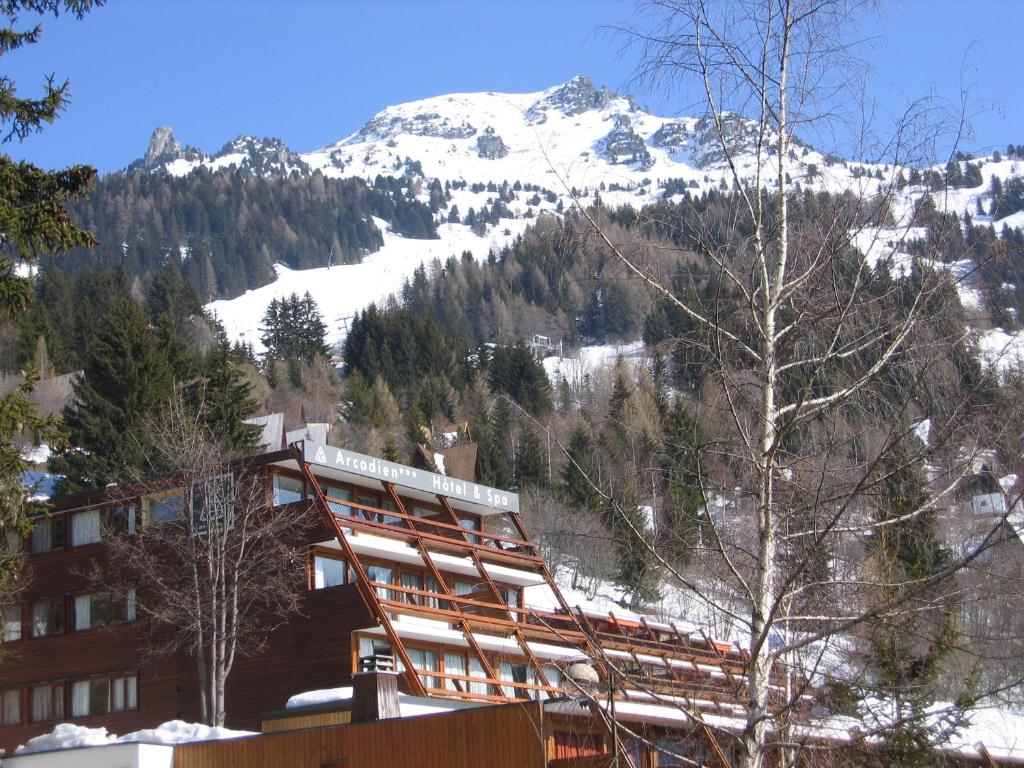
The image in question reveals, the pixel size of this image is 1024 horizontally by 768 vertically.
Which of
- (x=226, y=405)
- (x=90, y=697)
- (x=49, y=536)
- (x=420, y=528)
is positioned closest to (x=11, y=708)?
(x=90, y=697)

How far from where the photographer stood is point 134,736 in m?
26.4

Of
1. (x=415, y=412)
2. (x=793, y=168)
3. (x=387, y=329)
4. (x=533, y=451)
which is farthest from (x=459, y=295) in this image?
(x=793, y=168)

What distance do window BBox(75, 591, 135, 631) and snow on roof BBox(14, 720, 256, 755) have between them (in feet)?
34.5

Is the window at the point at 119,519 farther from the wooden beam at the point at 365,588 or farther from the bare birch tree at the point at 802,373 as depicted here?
the bare birch tree at the point at 802,373

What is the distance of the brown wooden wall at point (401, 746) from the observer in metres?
21.0

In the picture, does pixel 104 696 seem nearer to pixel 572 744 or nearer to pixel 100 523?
pixel 100 523

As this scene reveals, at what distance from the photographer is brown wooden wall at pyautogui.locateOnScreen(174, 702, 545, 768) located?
69.0ft

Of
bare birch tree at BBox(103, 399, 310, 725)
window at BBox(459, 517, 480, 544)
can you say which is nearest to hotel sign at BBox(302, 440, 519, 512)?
window at BBox(459, 517, 480, 544)

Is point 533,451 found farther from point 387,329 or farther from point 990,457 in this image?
point 990,457

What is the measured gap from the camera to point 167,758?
82.5 feet

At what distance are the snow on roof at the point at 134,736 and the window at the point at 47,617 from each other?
12.3m

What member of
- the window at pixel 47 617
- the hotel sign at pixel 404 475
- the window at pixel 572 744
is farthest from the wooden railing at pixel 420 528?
the window at pixel 572 744

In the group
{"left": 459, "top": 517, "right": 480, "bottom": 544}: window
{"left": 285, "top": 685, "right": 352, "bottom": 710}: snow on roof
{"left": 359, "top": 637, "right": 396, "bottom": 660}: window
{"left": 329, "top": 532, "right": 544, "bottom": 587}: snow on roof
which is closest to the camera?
{"left": 285, "top": 685, "right": 352, "bottom": 710}: snow on roof

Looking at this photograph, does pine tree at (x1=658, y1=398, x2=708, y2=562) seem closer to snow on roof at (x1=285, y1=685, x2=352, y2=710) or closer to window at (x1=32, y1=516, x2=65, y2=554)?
snow on roof at (x1=285, y1=685, x2=352, y2=710)
